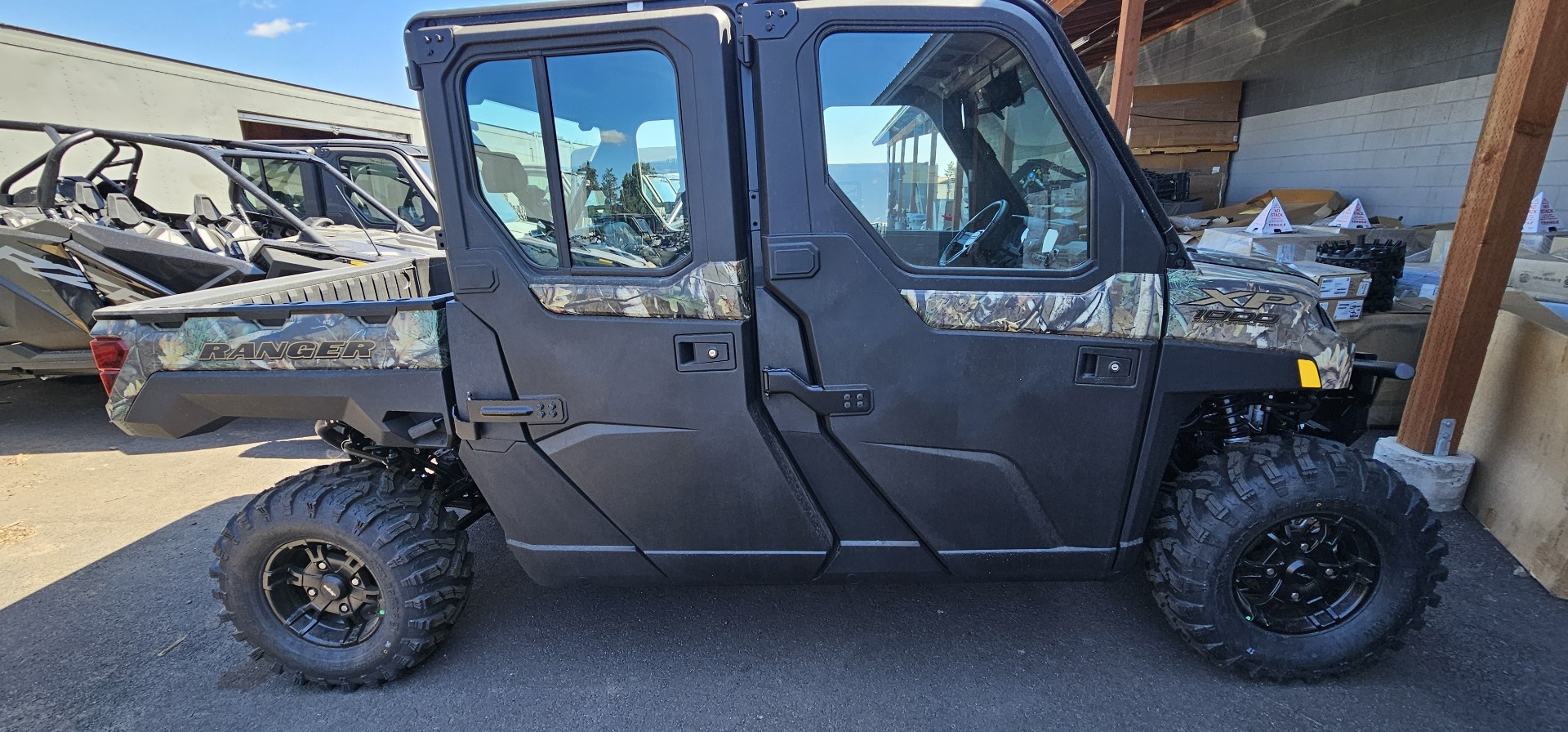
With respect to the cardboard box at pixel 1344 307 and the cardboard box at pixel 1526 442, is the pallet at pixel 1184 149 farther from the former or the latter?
the cardboard box at pixel 1526 442

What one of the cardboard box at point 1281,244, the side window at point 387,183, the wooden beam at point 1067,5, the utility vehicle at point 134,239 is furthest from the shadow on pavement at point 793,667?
the side window at point 387,183

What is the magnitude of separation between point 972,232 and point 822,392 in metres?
0.67

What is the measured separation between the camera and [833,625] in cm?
268

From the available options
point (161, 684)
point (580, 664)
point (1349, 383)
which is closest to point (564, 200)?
point (580, 664)

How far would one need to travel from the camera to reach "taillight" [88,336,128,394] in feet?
7.34

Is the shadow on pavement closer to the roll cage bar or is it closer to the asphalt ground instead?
the asphalt ground

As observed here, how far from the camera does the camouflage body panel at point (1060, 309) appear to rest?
6.48ft

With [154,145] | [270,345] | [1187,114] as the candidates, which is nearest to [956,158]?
[270,345]

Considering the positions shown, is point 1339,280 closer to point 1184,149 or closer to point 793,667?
point 793,667

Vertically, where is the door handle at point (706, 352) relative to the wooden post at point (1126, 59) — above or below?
below

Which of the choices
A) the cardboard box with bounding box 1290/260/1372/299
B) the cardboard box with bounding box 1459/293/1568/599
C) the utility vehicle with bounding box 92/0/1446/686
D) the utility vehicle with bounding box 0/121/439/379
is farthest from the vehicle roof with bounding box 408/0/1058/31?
the utility vehicle with bounding box 0/121/439/379

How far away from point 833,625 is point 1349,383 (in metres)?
1.98

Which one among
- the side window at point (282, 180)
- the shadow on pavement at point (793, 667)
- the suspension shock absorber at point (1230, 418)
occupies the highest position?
the side window at point (282, 180)

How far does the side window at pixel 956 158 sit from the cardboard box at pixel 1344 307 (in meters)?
3.33
